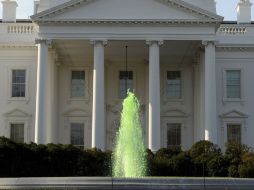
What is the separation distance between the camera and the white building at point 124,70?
40.1m

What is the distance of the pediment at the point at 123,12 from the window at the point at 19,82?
6.11m

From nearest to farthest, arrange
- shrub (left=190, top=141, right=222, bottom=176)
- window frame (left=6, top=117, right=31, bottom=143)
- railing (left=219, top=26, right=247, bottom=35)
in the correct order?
shrub (left=190, top=141, right=222, bottom=176)
window frame (left=6, top=117, right=31, bottom=143)
railing (left=219, top=26, right=247, bottom=35)

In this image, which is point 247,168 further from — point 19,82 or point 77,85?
point 19,82

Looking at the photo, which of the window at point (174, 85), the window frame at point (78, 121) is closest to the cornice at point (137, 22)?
the window at point (174, 85)

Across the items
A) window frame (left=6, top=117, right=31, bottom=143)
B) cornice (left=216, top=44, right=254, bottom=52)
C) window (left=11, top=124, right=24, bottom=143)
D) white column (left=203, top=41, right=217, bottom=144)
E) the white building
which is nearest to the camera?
white column (left=203, top=41, right=217, bottom=144)

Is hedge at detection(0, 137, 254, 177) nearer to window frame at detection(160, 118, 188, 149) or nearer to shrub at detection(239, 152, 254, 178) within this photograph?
shrub at detection(239, 152, 254, 178)

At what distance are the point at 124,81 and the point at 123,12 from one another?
7128 mm

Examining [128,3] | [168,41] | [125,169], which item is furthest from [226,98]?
[125,169]

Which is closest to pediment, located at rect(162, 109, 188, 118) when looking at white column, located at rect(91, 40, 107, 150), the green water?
white column, located at rect(91, 40, 107, 150)

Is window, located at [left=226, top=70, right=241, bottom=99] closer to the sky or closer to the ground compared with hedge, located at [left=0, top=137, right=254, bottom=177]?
closer to the sky

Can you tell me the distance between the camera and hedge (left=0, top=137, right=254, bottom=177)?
30.6 m

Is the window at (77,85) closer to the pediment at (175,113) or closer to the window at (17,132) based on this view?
the window at (17,132)

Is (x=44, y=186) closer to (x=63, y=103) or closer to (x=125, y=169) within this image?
(x=125, y=169)

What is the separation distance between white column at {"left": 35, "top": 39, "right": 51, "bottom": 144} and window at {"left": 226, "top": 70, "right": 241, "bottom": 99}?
13624mm
